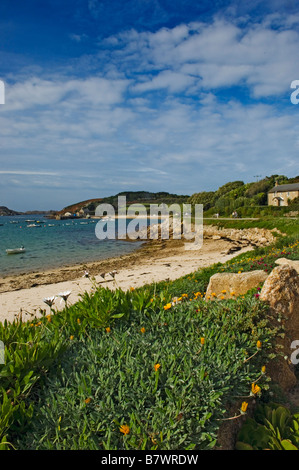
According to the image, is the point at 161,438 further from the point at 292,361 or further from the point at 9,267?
the point at 9,267

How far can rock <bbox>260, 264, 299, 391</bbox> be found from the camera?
A: 11.4ft

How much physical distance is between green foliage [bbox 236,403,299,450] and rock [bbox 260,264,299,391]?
689 mm

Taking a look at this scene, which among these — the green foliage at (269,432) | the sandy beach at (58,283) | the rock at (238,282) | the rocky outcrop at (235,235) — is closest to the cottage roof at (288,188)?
the rocky outcrop at (235,235)

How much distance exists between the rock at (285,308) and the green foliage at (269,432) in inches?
27.1

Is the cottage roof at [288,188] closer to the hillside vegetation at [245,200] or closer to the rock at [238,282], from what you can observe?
the hillside vegetation at [245,200]

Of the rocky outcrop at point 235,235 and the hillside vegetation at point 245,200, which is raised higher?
the hillside vegetation at point 245,200

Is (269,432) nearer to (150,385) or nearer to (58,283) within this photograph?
(150,385)

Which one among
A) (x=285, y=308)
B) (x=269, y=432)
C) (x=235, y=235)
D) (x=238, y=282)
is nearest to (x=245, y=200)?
(x=235, y=235)

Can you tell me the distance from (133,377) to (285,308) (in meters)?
2.38

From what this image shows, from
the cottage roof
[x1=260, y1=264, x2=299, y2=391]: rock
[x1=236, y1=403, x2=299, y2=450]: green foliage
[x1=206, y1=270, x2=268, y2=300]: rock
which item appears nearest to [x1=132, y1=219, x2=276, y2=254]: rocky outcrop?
[x1=206, y1=270, x2=268, y2=300]: rock

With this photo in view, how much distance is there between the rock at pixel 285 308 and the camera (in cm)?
349

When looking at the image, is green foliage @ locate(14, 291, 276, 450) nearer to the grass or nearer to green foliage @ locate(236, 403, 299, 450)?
the grass

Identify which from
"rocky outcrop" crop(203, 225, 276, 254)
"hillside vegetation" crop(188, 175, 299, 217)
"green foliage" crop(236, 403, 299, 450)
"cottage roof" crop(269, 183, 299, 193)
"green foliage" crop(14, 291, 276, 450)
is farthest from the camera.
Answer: "cottage roof" crop(269, 183, 299, 193)
